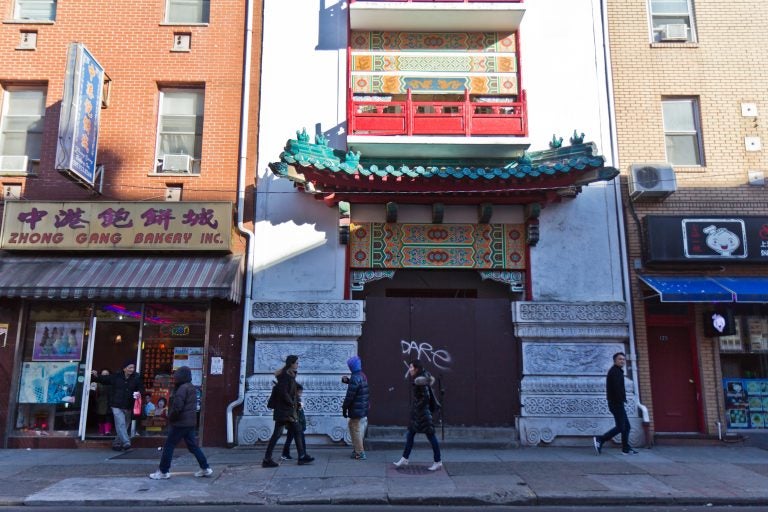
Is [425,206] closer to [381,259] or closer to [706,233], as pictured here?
[381,259]

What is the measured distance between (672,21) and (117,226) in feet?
40.3

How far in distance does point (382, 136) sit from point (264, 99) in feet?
8.96

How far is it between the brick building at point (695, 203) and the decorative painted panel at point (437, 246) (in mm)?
2380

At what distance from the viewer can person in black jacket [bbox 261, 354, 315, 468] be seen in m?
8.86

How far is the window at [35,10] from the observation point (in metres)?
12.7

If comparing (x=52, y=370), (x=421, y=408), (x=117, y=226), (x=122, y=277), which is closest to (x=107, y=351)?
(x=52, y=370)

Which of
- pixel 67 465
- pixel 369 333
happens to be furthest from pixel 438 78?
pixel 67 465

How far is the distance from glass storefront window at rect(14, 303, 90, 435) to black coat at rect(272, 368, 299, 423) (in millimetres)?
4623

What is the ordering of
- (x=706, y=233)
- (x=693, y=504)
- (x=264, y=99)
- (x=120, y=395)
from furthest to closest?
(x=264, y=99) → (x=706, y=233) → (x=120, y=395) → (x=693, y=504)

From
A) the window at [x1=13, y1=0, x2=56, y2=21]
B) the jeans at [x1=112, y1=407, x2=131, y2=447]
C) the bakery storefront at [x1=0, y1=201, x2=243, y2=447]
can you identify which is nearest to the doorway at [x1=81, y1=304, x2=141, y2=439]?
the bakery storefront at [x1=0, y1=201, x2=243, y2=447]

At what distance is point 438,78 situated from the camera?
12.2 meters

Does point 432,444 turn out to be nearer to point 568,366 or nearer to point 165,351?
point 568,366

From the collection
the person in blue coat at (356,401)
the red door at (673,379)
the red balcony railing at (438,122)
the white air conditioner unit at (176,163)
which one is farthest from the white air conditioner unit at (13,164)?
the red door at (673,379)

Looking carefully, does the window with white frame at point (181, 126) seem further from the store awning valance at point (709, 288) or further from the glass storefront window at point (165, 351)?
the store awning valance at point (709, 288)
